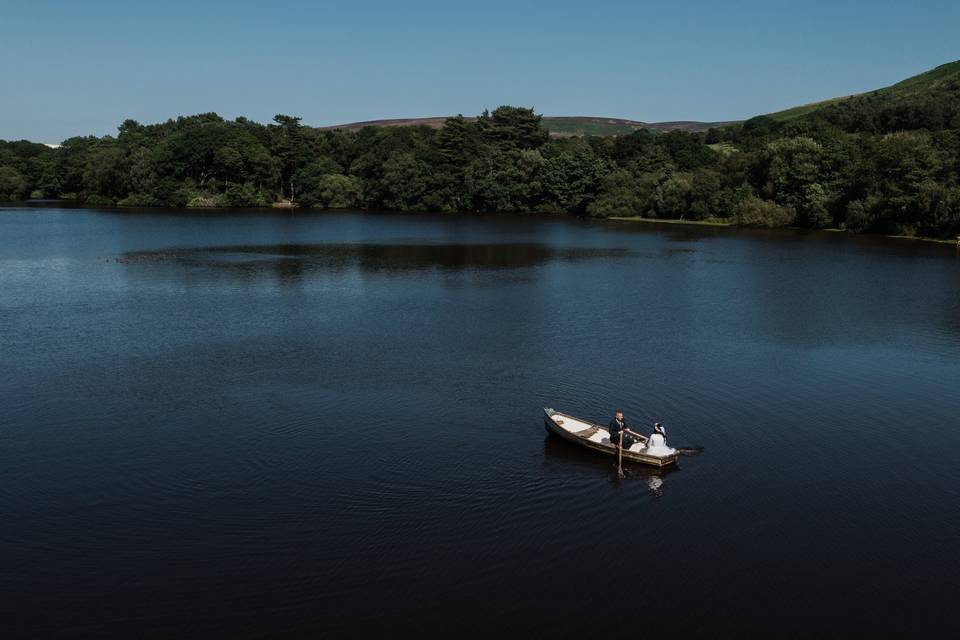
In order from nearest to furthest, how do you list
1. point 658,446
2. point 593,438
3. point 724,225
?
1. point 658,446
2. point 593,438
3. point 724,225

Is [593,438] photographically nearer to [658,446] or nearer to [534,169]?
[658,446]

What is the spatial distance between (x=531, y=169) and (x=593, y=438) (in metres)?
132

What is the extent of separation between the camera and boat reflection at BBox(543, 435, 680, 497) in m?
25.3

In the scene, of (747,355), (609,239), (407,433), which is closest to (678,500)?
(407,433)

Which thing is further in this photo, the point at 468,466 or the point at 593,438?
the point at 593,438

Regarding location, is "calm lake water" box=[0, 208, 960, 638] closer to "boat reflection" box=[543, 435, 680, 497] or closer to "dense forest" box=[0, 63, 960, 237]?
"boat reflection" box=[543, 435, 680, 497]

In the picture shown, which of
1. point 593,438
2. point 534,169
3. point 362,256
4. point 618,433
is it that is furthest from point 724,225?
point 618,433

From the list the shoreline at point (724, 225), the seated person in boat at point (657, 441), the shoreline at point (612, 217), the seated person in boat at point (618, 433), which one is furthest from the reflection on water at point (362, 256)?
the seated person in boat at point (657, 441)

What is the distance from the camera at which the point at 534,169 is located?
154 meters

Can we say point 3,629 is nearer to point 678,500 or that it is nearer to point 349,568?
point 349,568

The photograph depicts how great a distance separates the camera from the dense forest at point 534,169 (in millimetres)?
111562

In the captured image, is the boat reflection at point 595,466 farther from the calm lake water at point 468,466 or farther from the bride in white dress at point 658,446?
the bride in white dress at point 658,446

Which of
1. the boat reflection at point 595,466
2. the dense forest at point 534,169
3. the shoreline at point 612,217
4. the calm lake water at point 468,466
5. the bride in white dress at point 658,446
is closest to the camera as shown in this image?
the calm lake water at point 468,466

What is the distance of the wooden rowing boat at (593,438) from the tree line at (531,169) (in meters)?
88.1
